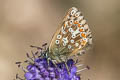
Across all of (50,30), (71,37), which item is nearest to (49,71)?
(71,37)

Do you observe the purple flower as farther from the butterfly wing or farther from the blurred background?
the blurred background

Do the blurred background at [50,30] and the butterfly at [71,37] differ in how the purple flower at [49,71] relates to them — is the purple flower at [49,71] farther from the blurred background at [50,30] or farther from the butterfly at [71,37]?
the blurred background at [50,30]

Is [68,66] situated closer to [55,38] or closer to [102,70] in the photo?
[55,38]

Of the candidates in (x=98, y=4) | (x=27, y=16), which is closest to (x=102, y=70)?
(x=98, y=4)

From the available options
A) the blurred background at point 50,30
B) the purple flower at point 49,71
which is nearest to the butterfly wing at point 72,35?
the purple flower at point 49,71

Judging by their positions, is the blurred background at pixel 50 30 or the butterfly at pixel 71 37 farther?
the blurred background at pixel 50 30

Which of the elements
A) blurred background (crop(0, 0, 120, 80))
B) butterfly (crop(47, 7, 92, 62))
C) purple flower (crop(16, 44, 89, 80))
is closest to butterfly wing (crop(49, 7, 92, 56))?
butterfly (crop(47, 7, 92, 62))

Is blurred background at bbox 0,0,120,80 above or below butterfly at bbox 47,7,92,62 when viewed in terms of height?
above
